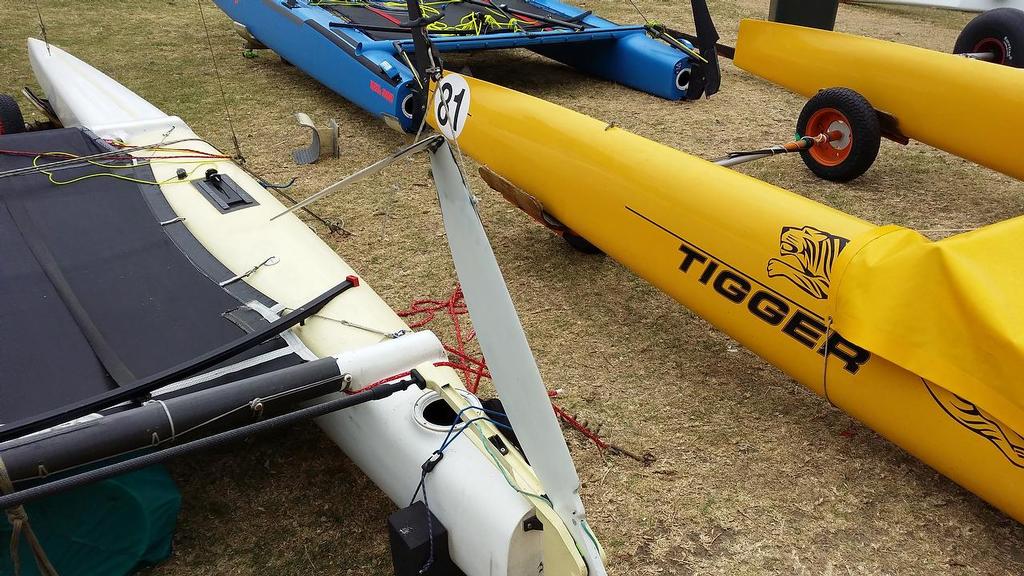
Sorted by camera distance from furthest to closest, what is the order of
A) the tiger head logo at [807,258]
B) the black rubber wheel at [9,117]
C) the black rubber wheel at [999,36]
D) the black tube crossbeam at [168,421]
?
the black rubber wheel at [999,36] < the black rubber wheel at [9,117] < the tiger head logo at [807,258] < the black tube crossbeam at [168,421]

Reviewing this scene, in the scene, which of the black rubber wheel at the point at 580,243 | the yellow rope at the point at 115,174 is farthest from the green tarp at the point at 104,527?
the black rubber wheel at the point at 580,243

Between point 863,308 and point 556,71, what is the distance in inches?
175

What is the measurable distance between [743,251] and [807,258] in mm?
227

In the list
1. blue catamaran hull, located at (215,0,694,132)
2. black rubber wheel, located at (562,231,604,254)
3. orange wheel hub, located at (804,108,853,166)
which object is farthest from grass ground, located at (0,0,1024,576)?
blue catamaran hull, located at (215,0,694,132)

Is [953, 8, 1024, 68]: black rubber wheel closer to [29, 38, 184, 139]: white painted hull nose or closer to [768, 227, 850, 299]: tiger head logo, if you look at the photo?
[768, 227, 850, 299]: tiger head logo

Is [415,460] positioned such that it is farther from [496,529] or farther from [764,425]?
[764,425]

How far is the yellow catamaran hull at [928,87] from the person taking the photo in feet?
12.0

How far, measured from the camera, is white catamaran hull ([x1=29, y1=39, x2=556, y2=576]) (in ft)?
5.49

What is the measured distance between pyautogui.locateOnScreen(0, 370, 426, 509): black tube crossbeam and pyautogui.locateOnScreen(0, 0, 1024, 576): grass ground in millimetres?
527

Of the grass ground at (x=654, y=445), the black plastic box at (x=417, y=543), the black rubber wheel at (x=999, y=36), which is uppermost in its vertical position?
the black rubber wheel at (x=999, y=36)

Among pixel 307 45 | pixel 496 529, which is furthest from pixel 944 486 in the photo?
pixel 307 45

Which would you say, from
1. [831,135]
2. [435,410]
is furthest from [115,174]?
[831,135]

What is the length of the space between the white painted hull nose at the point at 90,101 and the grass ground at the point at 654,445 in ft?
2.34

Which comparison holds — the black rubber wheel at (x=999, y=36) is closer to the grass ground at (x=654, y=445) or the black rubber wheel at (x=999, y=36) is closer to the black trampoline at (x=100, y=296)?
the grass ground at (x=654, y=445)
